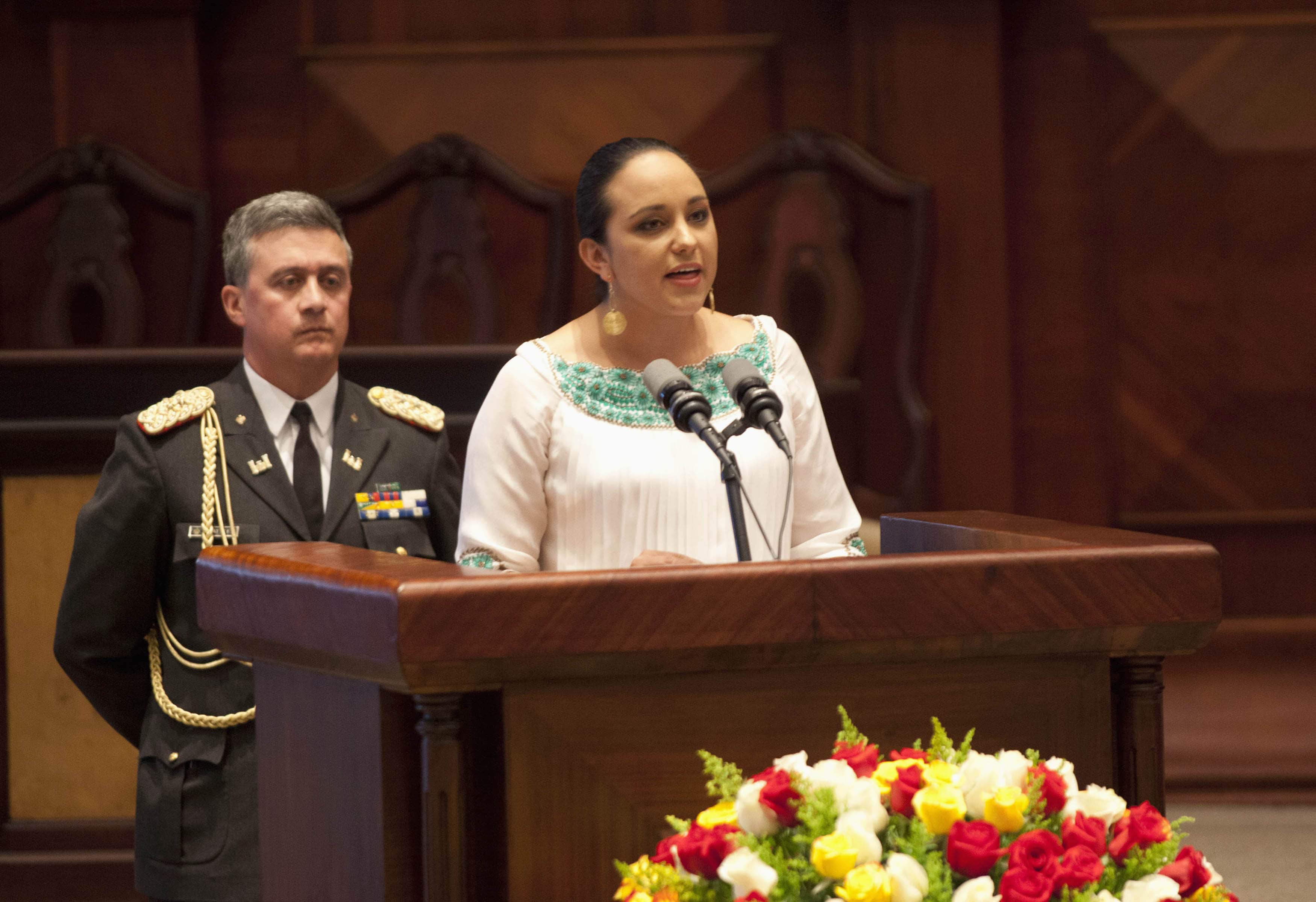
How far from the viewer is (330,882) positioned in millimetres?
1515

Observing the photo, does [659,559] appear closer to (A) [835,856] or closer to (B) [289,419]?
(A) [835,856]

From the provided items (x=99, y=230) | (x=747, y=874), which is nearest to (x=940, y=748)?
(x=747, y=874)

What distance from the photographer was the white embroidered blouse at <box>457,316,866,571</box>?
79.4 inches

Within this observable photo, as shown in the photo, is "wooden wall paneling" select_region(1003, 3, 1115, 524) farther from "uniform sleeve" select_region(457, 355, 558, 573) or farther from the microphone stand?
the microphone stand

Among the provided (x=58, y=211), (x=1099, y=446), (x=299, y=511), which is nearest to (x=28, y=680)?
(x=299, y=511)

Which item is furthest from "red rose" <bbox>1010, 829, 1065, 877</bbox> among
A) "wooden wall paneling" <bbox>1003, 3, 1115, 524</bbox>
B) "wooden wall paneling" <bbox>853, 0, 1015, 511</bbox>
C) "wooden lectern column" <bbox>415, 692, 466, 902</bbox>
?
"wooden wall paneling" <bbox>1003, 3, 1115, 524</bbox>

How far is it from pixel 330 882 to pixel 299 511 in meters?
1.01

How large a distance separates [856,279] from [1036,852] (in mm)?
3820

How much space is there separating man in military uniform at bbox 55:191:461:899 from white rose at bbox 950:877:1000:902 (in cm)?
139

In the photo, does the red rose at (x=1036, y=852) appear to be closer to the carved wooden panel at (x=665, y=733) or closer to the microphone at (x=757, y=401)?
the carved wooden panel at (x=665, y=733)

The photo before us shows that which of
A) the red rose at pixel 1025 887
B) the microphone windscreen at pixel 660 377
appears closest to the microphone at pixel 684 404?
the microphone windscreen at pixel 660 377

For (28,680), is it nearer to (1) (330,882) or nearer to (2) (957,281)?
(1) (330,882)

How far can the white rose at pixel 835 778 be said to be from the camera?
122 cm

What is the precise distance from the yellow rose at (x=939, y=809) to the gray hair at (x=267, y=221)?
156cm
